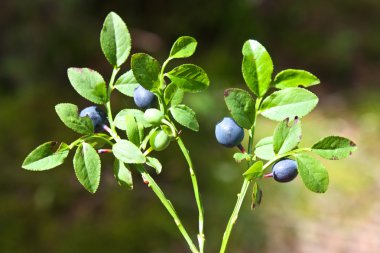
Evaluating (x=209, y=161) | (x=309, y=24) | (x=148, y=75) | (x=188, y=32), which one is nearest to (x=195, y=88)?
(x=148, y=75)

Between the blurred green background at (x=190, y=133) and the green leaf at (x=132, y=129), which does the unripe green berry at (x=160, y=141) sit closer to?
the green leaf at (x=132, y=129)

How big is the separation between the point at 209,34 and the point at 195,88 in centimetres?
285

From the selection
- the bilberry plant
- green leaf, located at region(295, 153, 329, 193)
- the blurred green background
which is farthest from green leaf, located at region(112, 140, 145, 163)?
the blurred green background

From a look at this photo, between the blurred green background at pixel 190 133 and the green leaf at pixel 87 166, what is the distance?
138cm

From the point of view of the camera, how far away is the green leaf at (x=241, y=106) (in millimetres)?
369

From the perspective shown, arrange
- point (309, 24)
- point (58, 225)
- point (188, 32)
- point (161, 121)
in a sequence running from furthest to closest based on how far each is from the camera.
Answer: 1. point (309, 24)
2. point (188, 32)
3. point (58, 225)
4. point (161, 121)

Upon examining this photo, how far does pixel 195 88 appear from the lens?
0.38m

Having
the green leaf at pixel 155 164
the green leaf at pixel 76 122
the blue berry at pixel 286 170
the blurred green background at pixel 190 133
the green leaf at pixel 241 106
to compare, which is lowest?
the blurred green background at pixel 190 133

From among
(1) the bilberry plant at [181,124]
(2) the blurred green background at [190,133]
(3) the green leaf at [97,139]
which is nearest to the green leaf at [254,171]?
(1) the bilberry plant at [181,124]

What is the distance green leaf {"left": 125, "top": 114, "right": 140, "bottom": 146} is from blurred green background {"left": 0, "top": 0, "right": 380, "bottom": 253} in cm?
139

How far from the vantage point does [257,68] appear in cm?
39

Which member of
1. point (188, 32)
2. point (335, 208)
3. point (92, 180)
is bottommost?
point (335, 208)

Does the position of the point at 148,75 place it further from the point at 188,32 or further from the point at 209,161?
the point at 188,32

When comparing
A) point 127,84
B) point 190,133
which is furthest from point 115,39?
point 190,133
